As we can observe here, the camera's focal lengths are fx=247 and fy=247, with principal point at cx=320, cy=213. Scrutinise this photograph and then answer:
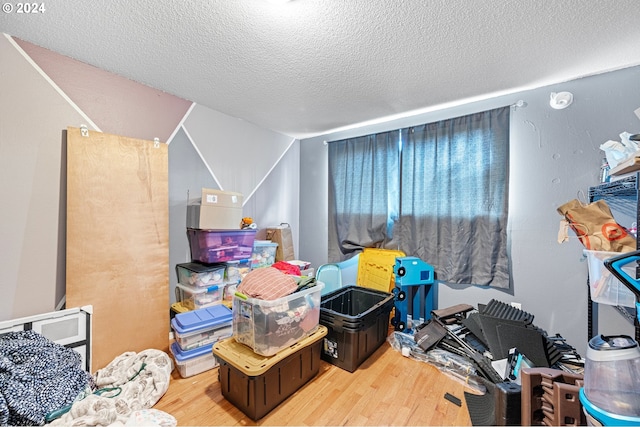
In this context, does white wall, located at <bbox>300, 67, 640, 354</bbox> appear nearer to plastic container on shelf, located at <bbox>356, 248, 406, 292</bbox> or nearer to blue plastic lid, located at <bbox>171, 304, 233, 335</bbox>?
plastic container on shelf, located at <bbox>356, 248, 406, 292</bbox>

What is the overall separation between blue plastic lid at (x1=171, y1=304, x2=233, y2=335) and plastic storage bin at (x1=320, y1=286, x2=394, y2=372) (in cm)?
78

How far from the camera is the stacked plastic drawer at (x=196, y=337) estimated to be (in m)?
1.73

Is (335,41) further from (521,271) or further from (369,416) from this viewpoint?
(521,271)

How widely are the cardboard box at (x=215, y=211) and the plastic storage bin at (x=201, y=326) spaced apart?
2.28 feet

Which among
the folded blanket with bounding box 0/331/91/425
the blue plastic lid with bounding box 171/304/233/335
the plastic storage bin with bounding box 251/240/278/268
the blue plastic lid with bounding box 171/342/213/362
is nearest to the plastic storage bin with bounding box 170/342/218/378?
the blue plastic lid with bounding box 171/342/213/362

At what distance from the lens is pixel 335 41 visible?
1518 mm

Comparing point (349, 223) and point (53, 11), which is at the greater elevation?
point (53, 11)

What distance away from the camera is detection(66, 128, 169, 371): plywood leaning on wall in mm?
1694

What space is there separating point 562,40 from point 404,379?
2.37m

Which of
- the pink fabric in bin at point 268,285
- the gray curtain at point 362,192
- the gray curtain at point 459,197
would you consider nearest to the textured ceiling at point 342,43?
the gray curtain at point 459,197

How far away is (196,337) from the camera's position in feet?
5.92

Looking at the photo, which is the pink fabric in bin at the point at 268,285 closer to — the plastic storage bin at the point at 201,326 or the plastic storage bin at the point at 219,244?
the plastic storage bin at the point at 201,326

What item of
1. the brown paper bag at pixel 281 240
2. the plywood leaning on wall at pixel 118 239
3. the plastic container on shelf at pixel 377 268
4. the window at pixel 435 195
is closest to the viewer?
the plywood leaning on wall at pixel 118 239

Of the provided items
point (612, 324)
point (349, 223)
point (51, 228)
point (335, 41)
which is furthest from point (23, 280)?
point (612, 324)
